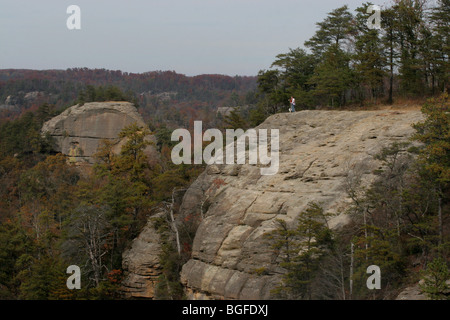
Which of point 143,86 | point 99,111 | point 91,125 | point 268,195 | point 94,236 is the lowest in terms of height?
point 94,236

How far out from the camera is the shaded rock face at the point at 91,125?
5612 cm

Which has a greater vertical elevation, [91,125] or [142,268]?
[91,125]

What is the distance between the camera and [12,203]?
50.1 metres

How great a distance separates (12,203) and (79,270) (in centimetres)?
2806

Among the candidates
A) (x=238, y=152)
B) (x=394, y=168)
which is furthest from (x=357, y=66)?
(x=394, y=168)

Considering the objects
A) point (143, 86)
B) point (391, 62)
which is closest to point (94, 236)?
point (391, 62)

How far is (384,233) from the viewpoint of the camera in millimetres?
18609

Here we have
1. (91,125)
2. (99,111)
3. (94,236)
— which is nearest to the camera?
(94,236)

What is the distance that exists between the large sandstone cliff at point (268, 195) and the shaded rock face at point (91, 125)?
30.2m

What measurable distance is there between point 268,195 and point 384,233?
6827 mm

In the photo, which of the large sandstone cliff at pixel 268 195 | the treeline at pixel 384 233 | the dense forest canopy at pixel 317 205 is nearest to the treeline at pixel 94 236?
the dense forest canopy at pixel 317 205

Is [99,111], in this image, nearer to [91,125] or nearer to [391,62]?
[91,125]
